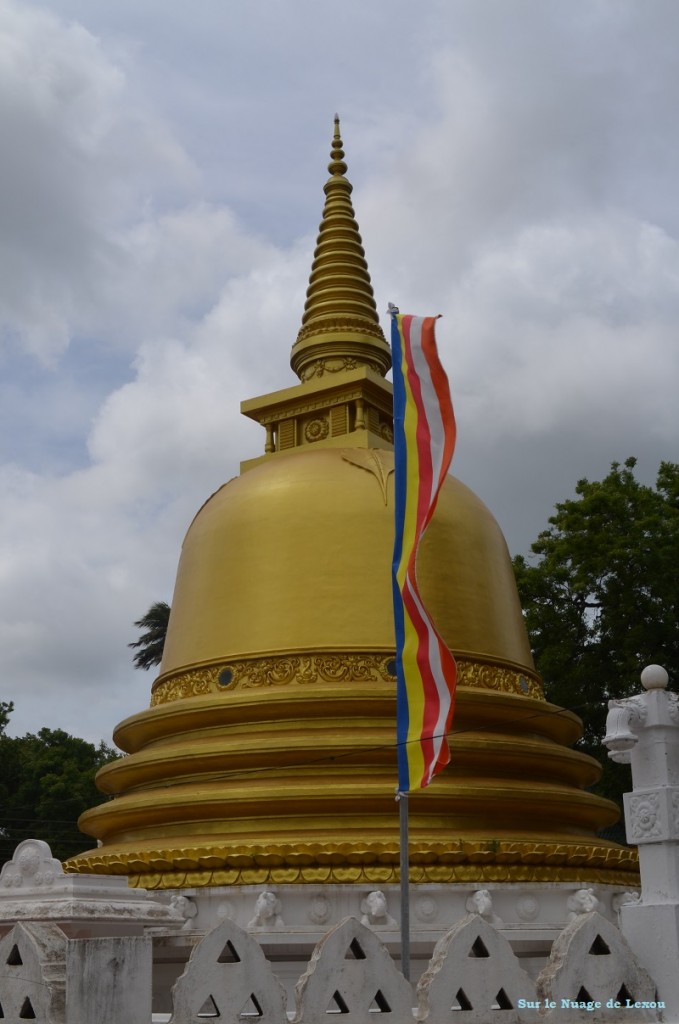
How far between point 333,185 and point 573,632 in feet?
33.3

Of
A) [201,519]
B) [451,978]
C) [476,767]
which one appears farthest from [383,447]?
[451,978]

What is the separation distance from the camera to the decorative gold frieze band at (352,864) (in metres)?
14.1

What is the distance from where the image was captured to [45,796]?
3912cm

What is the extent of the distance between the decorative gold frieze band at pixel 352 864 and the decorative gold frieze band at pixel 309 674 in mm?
2532

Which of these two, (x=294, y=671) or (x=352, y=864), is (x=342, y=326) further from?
(x=352, y=864)

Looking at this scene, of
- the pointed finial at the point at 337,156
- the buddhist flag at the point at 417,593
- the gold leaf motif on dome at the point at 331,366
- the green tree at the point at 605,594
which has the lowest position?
the buddhist flag at the point at 417,593

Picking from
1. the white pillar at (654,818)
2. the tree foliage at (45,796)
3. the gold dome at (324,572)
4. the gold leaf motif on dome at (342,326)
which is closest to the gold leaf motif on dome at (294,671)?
the gold dome at (324,572)

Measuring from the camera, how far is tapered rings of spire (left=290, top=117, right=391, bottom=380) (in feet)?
69.0

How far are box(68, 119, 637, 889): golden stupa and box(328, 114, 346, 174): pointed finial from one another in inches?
207

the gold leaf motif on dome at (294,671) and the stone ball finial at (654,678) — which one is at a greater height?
the gold leaf motif on dome at (294,671)

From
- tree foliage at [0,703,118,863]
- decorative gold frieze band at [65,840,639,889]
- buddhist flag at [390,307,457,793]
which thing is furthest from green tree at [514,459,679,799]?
tree foliage at [0,703,118,863]

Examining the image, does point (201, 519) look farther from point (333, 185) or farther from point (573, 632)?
point (573, 632)

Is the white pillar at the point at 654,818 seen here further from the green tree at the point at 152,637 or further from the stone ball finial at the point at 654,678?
the green tree at the point at 152,637

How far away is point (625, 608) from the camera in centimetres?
2447
